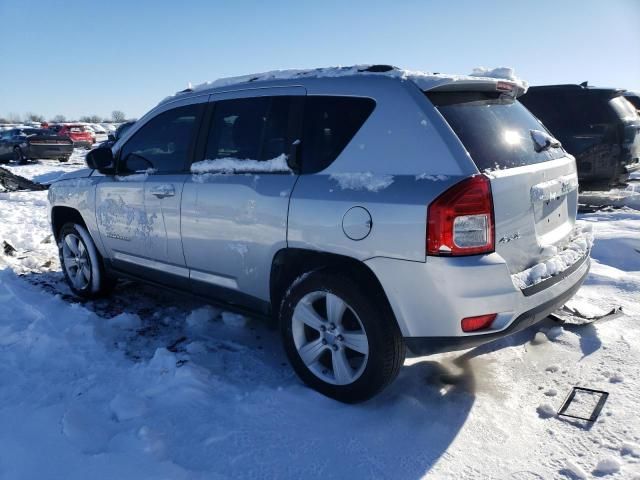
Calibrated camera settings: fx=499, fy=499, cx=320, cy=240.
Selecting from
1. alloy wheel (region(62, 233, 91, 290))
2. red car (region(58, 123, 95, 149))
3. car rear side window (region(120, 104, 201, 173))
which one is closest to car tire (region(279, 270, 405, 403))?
car rear side window (region(120, 104, 201, 173))

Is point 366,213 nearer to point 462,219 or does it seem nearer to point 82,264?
point 462,219

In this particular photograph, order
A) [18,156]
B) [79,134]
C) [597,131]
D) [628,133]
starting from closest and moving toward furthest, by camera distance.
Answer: [628,133] → [597,131] → [18,156] → [79,134]

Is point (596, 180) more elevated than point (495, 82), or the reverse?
point (495, 82)

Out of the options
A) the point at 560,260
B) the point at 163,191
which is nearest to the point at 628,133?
the point at 560,260

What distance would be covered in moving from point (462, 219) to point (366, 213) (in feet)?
1.57

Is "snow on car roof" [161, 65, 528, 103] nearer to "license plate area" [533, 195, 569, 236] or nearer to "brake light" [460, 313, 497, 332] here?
"license plate area" [533, 195, 569, 236]

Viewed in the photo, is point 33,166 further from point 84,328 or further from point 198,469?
point 198,469

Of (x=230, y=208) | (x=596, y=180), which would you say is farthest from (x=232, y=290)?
(x=596, y=180)

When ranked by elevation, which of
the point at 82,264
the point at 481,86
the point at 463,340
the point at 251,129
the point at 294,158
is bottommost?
the point at 82,264

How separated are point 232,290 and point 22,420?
54.3 inches

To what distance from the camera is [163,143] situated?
392cm

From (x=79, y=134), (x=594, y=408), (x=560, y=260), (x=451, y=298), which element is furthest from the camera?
(x=79, y=134)

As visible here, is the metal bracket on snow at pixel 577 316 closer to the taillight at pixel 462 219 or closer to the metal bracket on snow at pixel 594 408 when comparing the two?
the metal bracket on snow at pixel 594 408

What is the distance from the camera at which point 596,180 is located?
26.1ft
